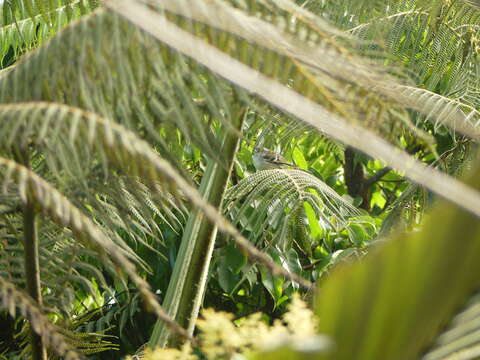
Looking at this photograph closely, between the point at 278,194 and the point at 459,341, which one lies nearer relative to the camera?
the point at 459,341

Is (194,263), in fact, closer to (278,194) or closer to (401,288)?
(278,194)

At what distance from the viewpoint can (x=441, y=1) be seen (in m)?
1.64

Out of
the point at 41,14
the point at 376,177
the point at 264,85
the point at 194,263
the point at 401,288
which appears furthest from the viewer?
the point at 376,177

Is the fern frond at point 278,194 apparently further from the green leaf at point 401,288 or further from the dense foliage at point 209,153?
the green leaf at point 401,288

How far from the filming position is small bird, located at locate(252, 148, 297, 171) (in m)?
2.02

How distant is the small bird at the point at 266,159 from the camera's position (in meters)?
2.02

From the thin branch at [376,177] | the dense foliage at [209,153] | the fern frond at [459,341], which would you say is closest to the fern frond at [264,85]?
the dense foliage at [209,153]

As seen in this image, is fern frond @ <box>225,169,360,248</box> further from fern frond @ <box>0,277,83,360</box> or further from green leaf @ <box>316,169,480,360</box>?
green leaf @ <box>316,169,480,360</box>

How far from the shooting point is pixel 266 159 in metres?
2.08

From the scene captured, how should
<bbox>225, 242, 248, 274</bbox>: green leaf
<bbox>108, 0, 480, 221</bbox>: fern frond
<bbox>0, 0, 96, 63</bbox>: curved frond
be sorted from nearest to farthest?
<bbox>108, 0, 480, 221</bbox>: fern frond < <bbox>0, 0, 96, 63</bbox>: curved frond < <bbox>225, 242, 248, 274</bbox>: green leaf

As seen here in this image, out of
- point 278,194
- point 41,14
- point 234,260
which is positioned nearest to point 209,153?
point 41,14

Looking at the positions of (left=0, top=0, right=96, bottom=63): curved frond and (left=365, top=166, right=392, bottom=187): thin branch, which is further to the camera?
(left=365, top=166, right=392, bottom=187): thin branch

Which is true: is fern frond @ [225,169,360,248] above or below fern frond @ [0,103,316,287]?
below

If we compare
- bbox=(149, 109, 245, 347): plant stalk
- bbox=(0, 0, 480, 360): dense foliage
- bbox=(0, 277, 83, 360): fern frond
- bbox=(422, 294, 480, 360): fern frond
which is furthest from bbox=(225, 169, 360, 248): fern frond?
bbox=(422, 294, 480, 360): fern frond
